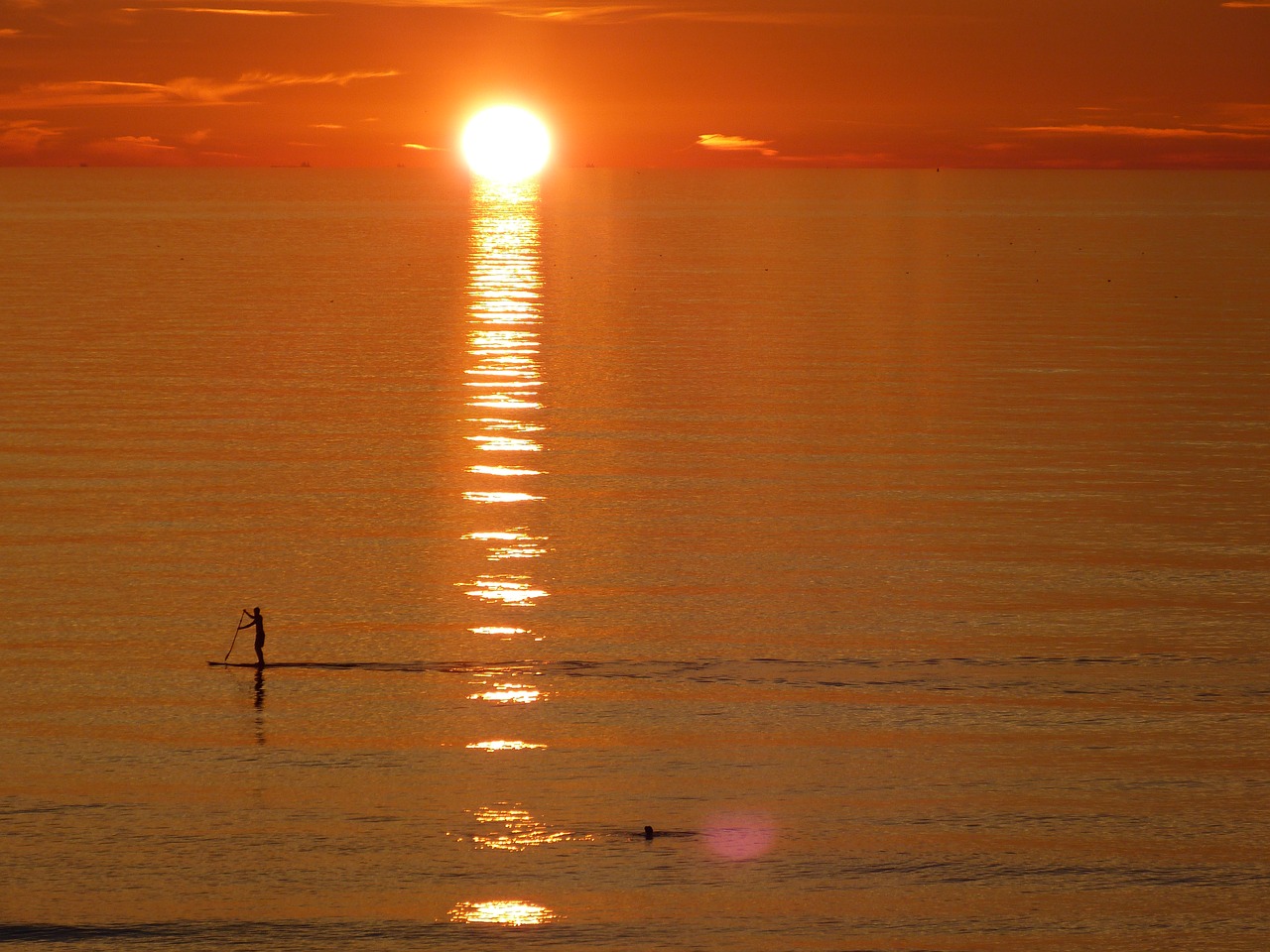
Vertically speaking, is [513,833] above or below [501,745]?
below

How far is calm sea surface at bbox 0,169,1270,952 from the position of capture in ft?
75.2

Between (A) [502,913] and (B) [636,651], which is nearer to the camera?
(A) [502,913]

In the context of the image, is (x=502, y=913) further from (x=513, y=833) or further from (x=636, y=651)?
(x=636, y=651)

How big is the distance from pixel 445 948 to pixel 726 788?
6.41 m

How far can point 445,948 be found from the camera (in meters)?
21.3

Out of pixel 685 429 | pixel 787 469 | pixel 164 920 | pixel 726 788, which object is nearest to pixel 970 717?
pixel 726 788

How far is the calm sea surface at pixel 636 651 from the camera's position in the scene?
22906mm

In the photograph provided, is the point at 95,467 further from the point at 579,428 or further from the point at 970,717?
the point at 970,717

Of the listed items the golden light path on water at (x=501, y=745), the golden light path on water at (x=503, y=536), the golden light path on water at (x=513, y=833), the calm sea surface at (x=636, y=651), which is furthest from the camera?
the golden light path on water at (x=501, y=745)

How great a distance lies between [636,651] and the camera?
108 feet

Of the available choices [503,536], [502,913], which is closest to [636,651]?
[503,536]

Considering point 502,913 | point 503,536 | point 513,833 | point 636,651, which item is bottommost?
point 502,913

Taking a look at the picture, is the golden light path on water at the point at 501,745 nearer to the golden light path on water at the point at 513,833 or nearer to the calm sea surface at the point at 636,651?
the calm sea surface at the point at 636,651

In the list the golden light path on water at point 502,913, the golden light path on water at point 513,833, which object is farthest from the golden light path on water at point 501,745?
the golden light path on water at point 502,913
